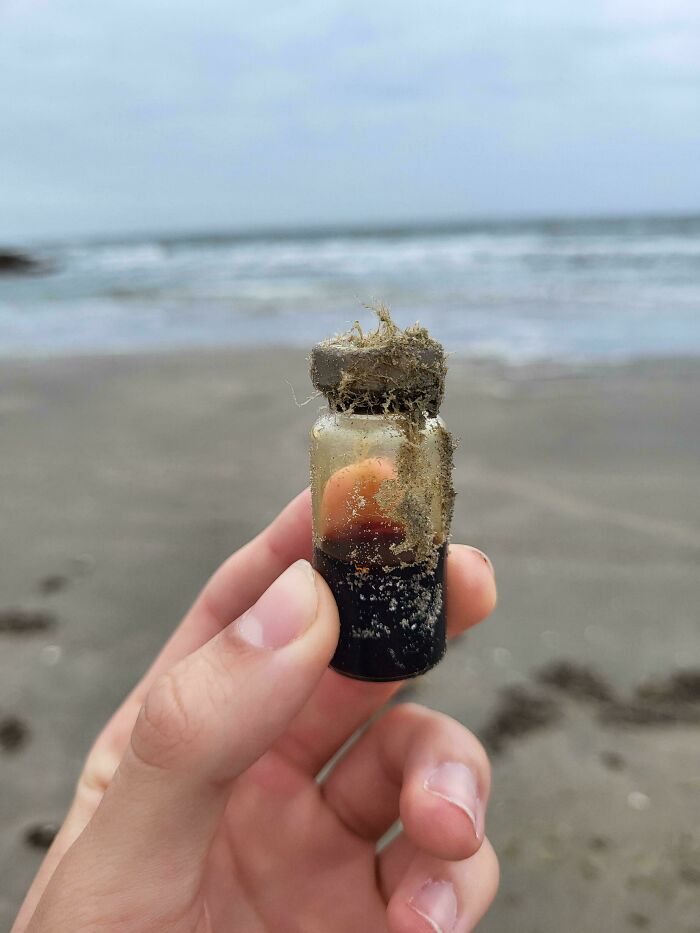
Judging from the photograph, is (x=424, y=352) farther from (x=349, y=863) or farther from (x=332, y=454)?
(x=349, y=863)

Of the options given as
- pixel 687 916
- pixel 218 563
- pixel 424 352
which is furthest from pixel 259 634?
pixel 218 563

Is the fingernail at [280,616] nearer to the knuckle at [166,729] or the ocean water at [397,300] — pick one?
the knuckle at [166,729]

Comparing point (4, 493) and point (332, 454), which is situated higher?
point (332, 454)

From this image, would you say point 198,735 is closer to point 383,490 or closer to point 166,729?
point 166,729

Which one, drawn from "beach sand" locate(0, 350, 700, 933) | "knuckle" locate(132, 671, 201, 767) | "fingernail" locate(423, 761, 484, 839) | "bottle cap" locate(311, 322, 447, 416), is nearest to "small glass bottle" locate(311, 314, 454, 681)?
"bottle cap" locate(311, 322, 447, 416)

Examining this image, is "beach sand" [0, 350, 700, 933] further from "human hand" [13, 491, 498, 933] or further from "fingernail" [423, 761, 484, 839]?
"fingernail" [423, 761, 484, 839]

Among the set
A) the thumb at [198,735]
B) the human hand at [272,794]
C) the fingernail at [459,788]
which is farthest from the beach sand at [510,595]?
the thumb at [198,735]

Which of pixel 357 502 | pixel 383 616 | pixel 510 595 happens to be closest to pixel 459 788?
pixel 383 616
